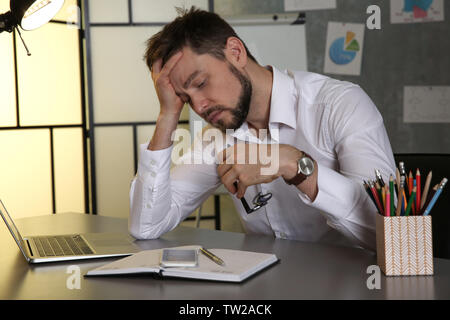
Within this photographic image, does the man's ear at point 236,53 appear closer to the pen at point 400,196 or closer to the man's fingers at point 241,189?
the man's fingers at point 241,189

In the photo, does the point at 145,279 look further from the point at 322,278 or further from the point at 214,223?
the point at 214,223

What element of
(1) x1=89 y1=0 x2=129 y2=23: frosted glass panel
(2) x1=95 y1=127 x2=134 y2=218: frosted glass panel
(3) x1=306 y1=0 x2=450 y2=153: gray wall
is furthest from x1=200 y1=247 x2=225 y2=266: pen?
(3) x1=306 y1=0 x2=450 y2=153: gray wall

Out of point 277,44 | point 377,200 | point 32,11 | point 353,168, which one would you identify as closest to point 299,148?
point 353,168

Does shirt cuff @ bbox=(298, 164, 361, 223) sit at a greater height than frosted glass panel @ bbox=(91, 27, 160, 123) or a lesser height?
lesser

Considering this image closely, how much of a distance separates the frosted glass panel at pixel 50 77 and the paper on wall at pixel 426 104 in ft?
6.72

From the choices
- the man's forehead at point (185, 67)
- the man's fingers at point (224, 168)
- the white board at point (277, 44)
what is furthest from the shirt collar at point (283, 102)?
the white board at point (277, 44)

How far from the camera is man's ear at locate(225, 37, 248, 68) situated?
1513 millimetres

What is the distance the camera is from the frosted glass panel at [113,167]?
318 centimetres

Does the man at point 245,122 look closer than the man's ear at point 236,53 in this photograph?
Yes

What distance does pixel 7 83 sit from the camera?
2.82 metres

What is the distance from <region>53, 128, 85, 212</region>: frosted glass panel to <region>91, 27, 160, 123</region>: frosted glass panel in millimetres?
182

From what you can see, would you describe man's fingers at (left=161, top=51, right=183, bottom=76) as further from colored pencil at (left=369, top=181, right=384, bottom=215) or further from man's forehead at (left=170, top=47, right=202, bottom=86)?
colored pencil at (left=369, top=181, right=384, bottom=215)
